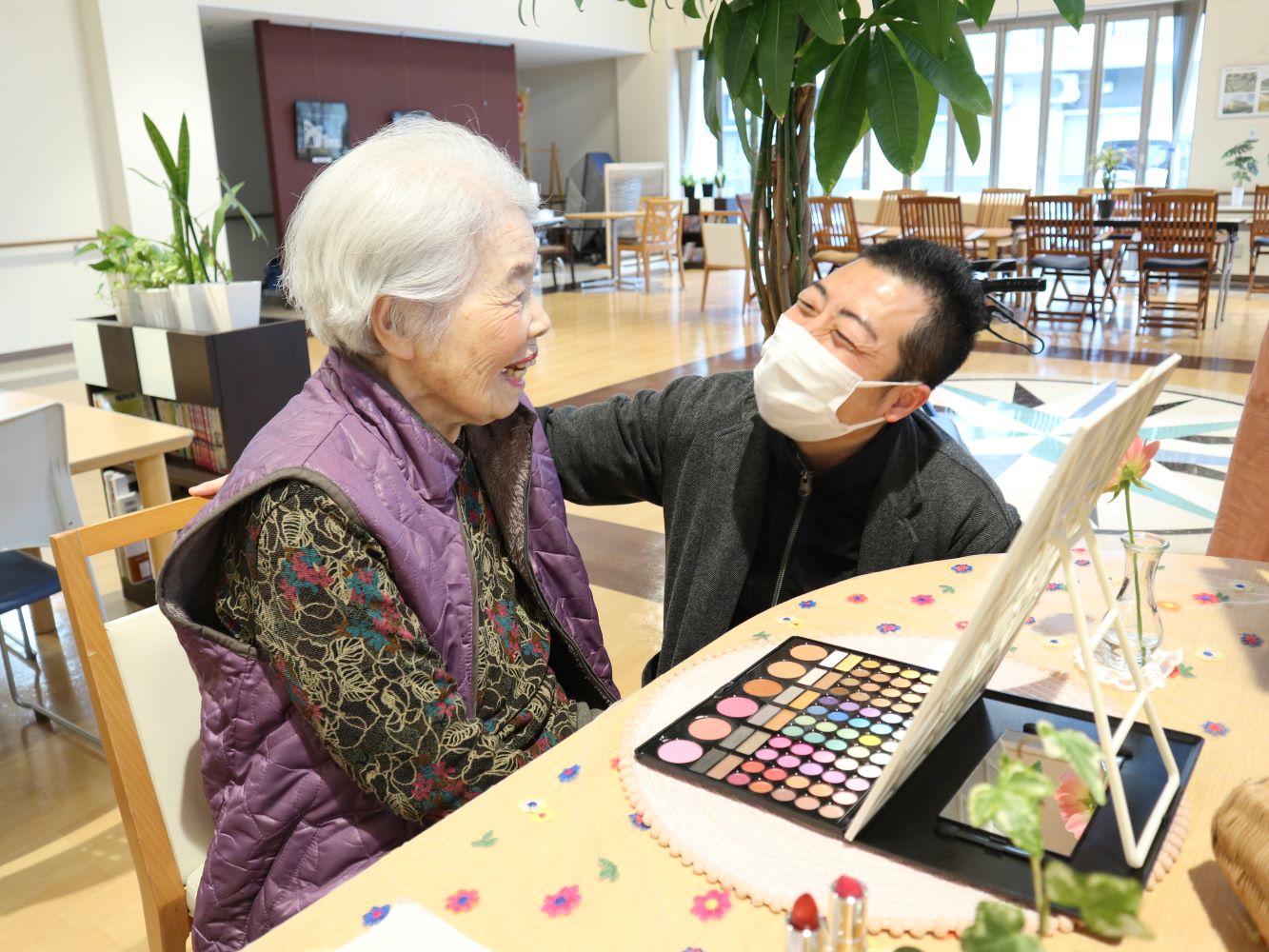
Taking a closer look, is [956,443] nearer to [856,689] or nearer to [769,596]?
[769,596]

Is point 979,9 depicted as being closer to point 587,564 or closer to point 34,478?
point 34,478

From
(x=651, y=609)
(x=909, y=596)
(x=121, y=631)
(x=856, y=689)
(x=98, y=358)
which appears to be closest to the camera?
(x=856, y=689)

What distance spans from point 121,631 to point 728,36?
4.52 ft

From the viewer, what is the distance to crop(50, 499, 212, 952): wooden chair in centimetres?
132

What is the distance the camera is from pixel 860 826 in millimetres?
920

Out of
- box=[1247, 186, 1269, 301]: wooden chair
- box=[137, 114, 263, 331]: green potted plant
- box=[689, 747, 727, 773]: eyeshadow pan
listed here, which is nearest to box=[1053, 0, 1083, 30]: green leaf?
box=[689, 747, 727, 773]: eyeshadow pan

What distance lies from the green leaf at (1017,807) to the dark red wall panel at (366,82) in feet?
34.4

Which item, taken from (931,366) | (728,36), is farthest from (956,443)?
(728,36)

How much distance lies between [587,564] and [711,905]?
9.96 feet

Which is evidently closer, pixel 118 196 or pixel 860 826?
pixel 860 826

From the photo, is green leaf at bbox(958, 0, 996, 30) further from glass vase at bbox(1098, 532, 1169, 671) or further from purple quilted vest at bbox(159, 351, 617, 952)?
purple quilted vest at bbox(159, 351, 617, 952)

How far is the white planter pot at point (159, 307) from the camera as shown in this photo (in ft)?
11.9

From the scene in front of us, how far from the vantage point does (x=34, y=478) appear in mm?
2529

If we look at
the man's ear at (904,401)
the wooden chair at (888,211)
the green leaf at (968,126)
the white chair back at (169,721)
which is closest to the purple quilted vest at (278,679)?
the white chair back at (169,721)
